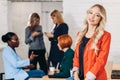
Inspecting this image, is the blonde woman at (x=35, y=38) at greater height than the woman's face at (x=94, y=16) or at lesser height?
lesser

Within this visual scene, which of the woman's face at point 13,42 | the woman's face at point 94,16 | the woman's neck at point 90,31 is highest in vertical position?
the woman's face at point 94,16

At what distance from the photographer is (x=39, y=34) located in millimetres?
5711

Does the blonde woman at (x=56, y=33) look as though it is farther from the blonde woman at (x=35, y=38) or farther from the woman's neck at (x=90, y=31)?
the woman's neck at (x=90, y=31)

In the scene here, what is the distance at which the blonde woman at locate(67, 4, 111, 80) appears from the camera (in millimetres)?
2857

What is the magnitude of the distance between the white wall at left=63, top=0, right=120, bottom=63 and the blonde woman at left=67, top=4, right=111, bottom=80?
2760 mm

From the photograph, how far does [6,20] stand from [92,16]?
3706mm

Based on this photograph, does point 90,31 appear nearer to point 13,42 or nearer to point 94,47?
point 94,47

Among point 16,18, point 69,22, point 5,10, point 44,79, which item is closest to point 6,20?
point 5,10

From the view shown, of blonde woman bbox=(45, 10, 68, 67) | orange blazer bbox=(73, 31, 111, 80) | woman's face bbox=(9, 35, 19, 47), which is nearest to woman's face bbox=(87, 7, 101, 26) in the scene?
orange blazer bbox=(73, 31, 111, 80)

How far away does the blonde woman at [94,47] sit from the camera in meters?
2.86

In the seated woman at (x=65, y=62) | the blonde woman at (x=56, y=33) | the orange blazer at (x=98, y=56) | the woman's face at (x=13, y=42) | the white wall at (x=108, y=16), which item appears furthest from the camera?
the white wall at (x=108, y=16)

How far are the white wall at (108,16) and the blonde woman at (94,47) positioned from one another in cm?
276

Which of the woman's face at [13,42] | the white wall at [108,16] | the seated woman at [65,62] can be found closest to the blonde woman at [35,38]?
the white wall at [108,16]

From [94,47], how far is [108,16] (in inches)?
116
